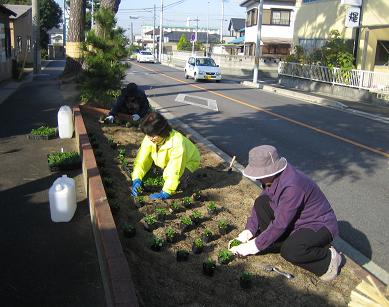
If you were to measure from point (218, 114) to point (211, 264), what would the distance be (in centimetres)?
1036

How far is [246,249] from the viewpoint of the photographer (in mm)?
3910

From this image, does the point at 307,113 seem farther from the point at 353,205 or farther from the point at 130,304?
the point at 130,304

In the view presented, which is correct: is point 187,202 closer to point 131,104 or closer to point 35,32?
point 131,104

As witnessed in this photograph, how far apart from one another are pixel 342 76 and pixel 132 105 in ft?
45.9

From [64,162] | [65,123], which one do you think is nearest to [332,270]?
[64,162]

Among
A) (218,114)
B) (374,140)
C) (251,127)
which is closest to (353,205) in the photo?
(374,140)

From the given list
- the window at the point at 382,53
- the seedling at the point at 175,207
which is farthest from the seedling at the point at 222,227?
the window at the point at 382,53

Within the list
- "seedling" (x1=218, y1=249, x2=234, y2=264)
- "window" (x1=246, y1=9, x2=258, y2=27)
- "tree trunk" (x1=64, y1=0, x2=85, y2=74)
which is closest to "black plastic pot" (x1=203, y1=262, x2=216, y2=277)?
"seedling" (x1=218, y1=249, x2=234, y2=264)

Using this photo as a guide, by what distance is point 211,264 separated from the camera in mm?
3639

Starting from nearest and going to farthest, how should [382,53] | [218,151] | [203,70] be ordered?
[218,151], [382,53], [203,70]

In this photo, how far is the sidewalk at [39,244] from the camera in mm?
3385

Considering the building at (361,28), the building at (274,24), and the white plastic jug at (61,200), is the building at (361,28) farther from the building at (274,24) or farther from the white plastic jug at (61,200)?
the white plastic jug at (61,200)

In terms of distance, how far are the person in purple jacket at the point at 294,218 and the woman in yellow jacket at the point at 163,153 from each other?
136cm

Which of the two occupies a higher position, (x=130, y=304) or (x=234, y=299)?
(x=130, y=304)
